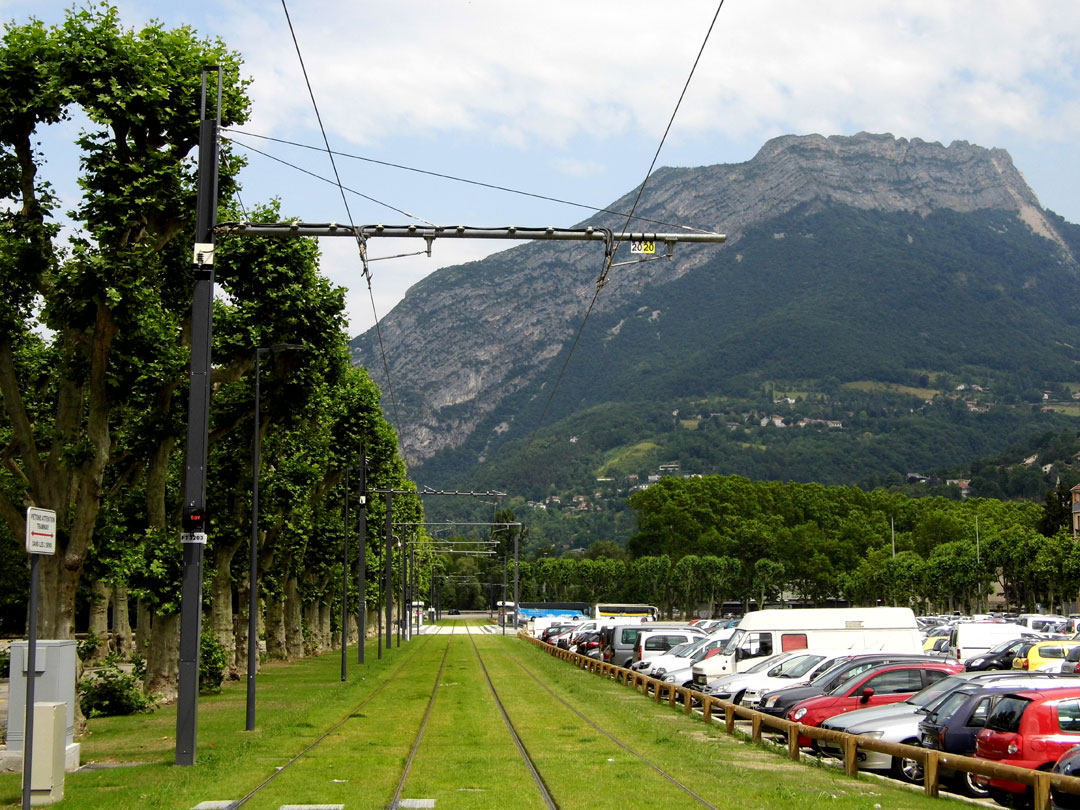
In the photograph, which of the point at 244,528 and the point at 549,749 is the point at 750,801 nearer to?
the point at 549,749

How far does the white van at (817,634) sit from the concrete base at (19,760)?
67.2ft

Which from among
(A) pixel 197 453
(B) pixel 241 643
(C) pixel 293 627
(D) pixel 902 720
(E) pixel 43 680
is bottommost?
(D) pixel 902 720

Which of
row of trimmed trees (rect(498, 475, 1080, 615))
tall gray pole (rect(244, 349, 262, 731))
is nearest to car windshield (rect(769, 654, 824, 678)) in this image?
tall gray pole (rect(244, 349, 262, 731))

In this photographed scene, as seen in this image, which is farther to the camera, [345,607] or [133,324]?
[345,607]

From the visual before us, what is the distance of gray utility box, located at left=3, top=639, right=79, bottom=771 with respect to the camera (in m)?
17.3

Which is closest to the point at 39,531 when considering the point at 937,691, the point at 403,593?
the point at 937,691

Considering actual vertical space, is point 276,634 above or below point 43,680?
below

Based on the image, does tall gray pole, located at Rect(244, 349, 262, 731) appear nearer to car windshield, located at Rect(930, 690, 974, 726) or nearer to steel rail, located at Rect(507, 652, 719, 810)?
steel rail, located at Rect(507, 652, 719, 810)

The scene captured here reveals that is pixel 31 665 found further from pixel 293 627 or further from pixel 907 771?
pixel 293 627

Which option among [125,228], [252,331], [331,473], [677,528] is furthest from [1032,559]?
[125,228]

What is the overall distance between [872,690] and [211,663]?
64.1 ft

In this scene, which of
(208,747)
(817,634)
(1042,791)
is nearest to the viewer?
(1042,791)

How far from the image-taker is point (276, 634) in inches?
2135

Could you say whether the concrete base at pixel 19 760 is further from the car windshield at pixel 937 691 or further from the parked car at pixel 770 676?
the parked car at pixel 770 676
